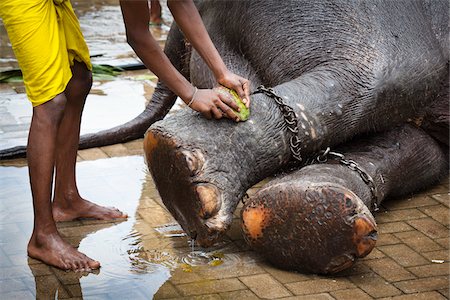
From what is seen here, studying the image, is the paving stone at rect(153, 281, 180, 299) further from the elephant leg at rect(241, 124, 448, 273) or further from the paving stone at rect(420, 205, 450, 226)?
the paving stone at rect(420, 205, 450, 226)

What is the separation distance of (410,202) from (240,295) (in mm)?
1481

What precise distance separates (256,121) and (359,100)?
0.63 meters

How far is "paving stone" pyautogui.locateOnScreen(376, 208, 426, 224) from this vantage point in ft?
16.3

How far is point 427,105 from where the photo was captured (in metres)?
5.21

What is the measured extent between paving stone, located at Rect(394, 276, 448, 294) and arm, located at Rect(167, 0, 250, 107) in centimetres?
A: 96

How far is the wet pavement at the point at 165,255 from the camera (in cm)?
411

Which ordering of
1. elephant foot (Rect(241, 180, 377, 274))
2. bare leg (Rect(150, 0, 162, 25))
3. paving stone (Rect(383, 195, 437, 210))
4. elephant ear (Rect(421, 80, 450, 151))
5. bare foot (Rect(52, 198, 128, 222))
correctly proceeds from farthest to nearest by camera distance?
bare leg (Rect(150, 0, 162, 25)) < elephant ear (Rect(421, 80, 450, 151)) < paving stone (Rect(383, 195, 437, 210)) < bare foot (Rect(52, 198, 128, 222)) < elephant foot (Rect(241, 180, 377, 274))

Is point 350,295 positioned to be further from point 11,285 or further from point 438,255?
point 11,285

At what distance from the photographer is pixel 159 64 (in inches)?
166

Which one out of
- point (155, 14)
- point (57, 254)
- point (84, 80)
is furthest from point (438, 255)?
point (155, 14)

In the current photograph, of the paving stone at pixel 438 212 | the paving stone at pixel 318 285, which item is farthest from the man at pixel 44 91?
the paving stone at pixel 438 212

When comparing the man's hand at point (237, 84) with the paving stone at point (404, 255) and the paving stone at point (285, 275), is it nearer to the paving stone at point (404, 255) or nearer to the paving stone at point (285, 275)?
the paving stone at point (285, 275)

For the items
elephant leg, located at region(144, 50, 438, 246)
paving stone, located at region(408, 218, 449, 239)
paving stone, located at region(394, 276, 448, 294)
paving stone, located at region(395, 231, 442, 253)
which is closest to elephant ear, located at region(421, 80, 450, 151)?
elephant leg, located at region(144, 50, 438, 246)

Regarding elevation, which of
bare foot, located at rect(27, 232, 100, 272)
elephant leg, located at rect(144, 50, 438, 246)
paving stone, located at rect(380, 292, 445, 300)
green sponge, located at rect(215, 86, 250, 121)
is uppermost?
green sponge, located at rect(215, 86, 250, 121)
